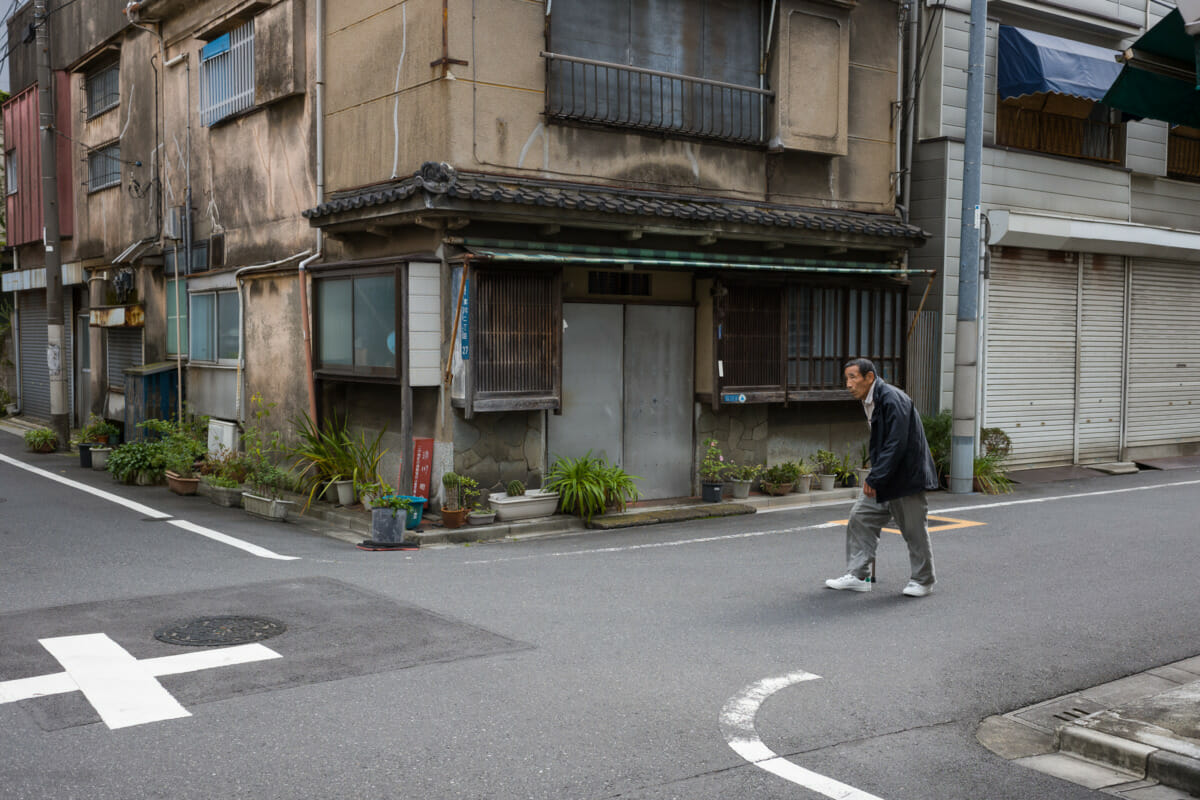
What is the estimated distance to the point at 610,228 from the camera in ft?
42.0

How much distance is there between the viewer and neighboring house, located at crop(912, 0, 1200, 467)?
1645 cm

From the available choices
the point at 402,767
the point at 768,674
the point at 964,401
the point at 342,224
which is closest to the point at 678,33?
the point at 342,224

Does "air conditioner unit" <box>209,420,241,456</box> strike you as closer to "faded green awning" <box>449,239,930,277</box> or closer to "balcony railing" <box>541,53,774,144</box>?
"faded green awning" <box>449,239,930,277</box>

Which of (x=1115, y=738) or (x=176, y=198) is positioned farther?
(x=176, y=198)

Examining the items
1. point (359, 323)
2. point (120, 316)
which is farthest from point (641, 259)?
point (120, 316)

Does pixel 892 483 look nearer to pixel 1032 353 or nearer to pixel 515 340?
pixel 515 340

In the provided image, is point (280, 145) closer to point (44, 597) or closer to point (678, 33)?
point (678, 33)

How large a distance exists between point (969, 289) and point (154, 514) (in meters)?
11.7

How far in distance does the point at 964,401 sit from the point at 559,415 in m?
6.20

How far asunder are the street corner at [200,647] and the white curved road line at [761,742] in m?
1.70

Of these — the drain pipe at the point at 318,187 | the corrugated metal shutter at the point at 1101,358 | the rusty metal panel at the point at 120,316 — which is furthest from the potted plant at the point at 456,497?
the corrugated metal shutter at the point at 1101,358

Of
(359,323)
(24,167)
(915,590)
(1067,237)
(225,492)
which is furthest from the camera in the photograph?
(24,167)

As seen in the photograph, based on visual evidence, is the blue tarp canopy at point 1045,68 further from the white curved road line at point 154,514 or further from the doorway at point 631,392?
the white curved road line at point 154,514

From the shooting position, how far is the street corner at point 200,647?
19.6 ft
